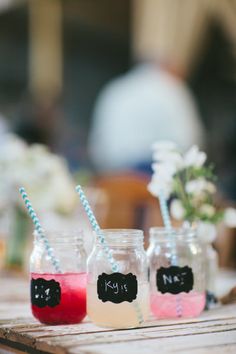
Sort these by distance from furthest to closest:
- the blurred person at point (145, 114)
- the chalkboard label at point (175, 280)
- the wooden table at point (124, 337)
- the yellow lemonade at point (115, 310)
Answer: the blurred person at point (145, 114) < the chalkboard label at point (175, 280) < the yellow lemonade at point (115, 310) < the wooden table at point (124, 337)

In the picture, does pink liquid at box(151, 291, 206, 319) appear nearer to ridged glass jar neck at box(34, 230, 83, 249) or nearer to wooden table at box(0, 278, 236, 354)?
wooden table at box(0, 278, 236, 354)

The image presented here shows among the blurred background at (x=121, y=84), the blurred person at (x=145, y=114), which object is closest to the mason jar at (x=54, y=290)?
the blurred background at (x=121, y=84)

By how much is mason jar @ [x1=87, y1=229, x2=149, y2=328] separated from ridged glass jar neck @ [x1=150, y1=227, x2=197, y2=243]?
12cm

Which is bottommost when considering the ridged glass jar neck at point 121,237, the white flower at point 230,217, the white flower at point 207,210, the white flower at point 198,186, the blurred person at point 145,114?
the ridged glass jar neck at point 121,237

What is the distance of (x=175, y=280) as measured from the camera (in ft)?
4.61

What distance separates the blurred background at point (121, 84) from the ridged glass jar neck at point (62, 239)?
156 cm

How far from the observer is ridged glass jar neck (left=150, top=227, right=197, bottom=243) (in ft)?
4.81

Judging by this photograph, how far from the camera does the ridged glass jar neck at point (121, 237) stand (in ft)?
4.38

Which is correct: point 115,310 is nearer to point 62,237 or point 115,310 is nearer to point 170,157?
point 62,237

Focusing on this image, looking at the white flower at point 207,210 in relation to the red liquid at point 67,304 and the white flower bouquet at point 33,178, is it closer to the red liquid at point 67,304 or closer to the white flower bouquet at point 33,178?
the red liquid at point 67,304

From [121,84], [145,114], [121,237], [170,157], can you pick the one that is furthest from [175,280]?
[121,84]

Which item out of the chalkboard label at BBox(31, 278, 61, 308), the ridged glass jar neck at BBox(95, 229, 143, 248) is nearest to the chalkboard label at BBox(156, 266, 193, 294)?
the ridged glass jar neck at BBox(95, 229, 143, 248)

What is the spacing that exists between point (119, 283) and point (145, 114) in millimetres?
3596

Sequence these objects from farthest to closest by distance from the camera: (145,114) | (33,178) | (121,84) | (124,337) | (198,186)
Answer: (121,84)
(145,114)
(33,178)
(198,186)
(124,337)
